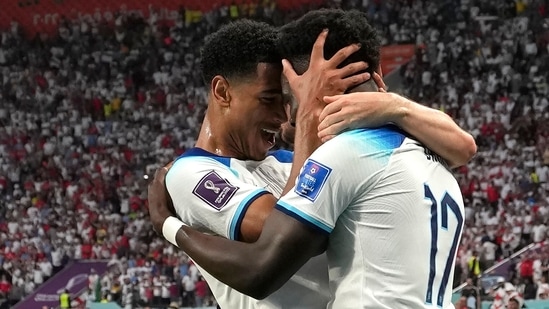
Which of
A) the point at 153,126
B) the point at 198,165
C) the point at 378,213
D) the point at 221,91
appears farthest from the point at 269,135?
the point at 153,126

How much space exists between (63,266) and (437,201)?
612 inches

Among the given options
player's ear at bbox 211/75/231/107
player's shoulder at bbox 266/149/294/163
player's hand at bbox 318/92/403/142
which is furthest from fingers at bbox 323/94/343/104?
player's shoulder at bbox 266/149/294/163

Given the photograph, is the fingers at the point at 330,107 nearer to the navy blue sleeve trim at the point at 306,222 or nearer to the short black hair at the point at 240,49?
the navy blue sleeve trim at the point at 306,222

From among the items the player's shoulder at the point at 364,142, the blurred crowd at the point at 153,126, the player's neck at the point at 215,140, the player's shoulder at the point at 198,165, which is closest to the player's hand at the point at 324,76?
the player's shoulder at the point at 364,142

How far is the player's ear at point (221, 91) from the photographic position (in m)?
2.76

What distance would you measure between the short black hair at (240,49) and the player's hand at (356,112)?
1.65 feet

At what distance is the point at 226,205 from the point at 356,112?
0.51 m

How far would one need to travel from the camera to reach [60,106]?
22.9 m

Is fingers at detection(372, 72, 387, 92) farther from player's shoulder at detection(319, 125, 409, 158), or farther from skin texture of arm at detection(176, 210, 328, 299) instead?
skin texture of arm at detection(176, 210, 328, 299)

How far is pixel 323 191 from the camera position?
2104 millimetres

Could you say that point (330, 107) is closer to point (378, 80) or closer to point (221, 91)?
point (378, 80)

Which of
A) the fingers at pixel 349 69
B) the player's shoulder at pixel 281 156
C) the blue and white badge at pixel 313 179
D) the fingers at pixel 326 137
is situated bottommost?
the player's shoulder at pixel 281 156

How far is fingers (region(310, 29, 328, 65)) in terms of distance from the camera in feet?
7.35

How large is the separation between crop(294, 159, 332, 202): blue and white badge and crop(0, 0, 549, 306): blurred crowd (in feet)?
33.5
